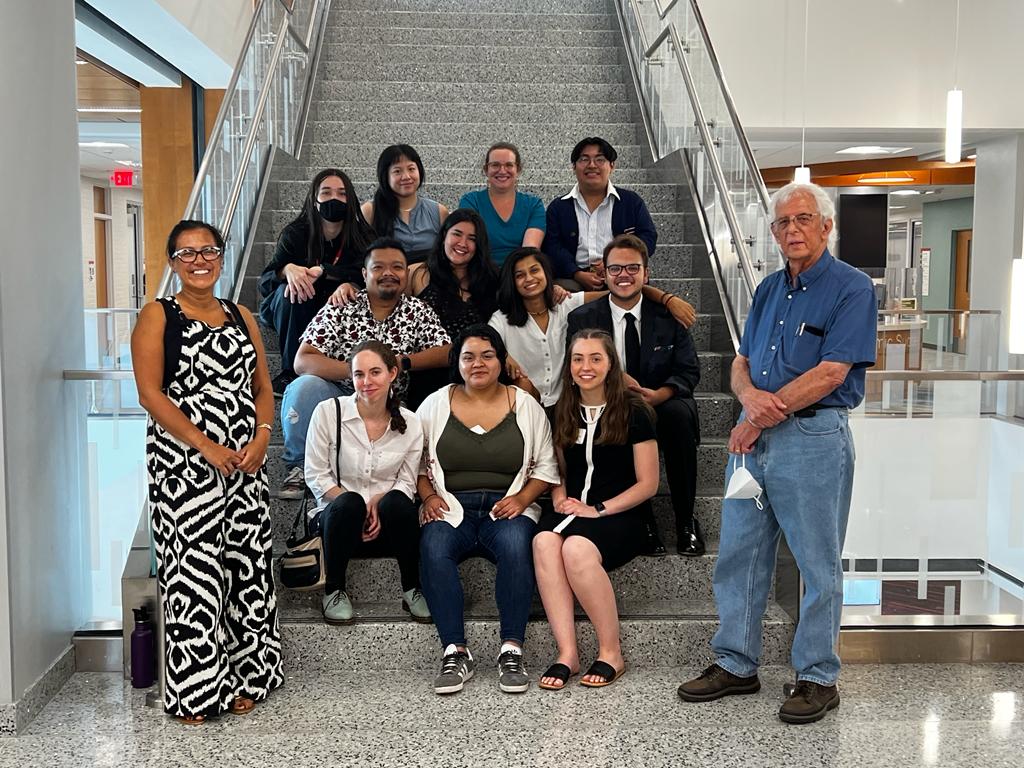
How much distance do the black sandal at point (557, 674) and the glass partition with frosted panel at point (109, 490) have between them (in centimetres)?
170

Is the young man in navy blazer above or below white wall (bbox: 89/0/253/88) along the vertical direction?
below

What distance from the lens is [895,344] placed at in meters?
7.63

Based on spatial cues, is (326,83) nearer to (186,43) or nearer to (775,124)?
(186,43)

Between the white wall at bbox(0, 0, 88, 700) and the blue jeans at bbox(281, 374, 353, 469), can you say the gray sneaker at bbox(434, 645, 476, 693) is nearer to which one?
the blue jeans at bbox(281, 374, 353, 469)

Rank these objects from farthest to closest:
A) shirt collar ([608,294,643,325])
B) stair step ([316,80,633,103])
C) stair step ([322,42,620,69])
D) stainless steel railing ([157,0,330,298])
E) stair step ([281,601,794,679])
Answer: stair step ([322,42,620,69]) < stair step ([316,80,633,103]) < stainless steel railing ([157,0,330,298]) < shirt collar ([608,294,643,325]) < stair step ([281,601,794,679])

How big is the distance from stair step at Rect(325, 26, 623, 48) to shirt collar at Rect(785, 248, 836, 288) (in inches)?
222

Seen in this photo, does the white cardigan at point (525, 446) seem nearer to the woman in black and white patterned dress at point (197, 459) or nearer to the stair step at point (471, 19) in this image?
the woman in black and white patterned dress at point (197, 459)

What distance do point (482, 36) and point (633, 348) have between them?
5.23 m

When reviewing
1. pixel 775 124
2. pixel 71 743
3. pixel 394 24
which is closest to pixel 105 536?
pixel 71 743

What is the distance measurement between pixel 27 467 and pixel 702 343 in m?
3.29

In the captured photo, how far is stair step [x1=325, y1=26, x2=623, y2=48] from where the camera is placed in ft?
28.5

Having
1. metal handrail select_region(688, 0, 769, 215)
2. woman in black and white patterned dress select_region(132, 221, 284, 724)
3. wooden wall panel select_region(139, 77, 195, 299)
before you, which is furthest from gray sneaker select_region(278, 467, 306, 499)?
wooden wall panel select_region(139, 77, 195, 299)

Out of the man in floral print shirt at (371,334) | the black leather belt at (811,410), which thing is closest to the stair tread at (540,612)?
the man in floral print shirt at (371,334)

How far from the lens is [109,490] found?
419cm
